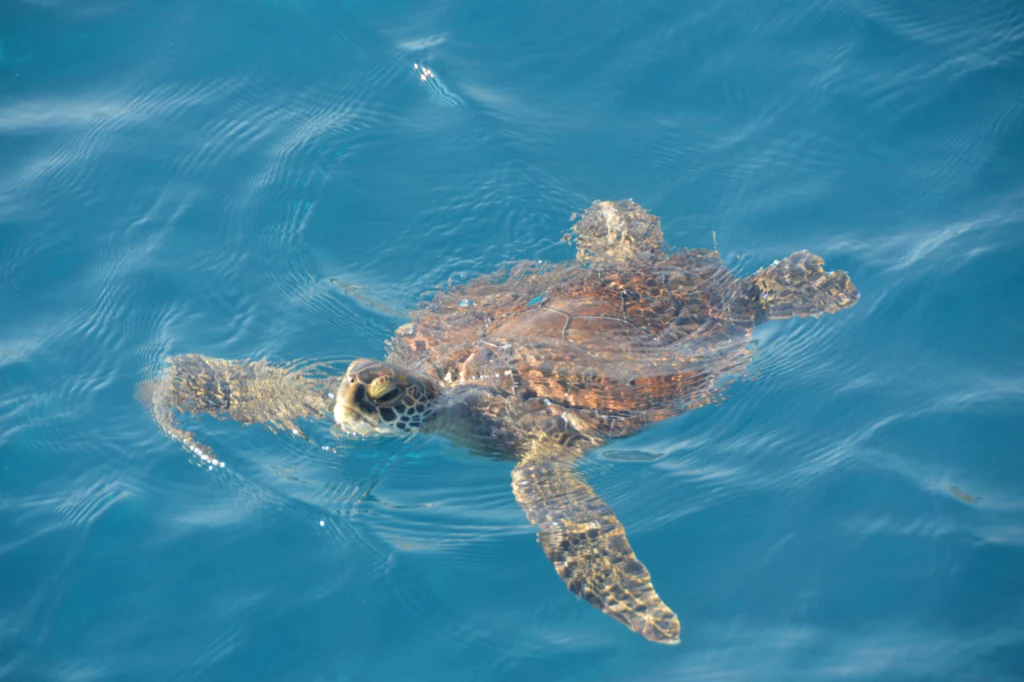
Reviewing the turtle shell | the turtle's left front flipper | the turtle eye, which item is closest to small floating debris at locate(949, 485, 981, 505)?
the turtle shell

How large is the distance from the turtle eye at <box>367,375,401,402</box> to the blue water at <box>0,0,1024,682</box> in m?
0.58

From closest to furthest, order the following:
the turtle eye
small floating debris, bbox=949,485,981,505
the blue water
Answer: the blue water
small floating debris, bbox=949,485,981,505
the turtle eye

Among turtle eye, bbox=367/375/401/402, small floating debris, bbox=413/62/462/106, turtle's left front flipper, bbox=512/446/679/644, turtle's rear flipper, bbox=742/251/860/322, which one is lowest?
turtle's left front flipper, bbox=512/446/679/644

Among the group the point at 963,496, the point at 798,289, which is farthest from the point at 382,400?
the point at 963,496

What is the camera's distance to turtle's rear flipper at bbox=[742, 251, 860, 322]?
5641mm

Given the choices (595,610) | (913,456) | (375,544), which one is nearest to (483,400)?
(375,544)

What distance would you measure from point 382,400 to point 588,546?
1.61 metres

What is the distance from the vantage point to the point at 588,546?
171 inches

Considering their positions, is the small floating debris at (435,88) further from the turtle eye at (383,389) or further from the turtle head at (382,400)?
the turtle eye at (383,389)

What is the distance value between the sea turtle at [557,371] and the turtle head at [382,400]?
0.01m

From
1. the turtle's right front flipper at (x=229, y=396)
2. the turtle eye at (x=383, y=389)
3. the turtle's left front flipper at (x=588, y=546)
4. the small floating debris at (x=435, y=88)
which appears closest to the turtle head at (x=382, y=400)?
the turtle eye at (x=383, y=389)

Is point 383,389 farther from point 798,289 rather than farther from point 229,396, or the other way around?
point 798,289

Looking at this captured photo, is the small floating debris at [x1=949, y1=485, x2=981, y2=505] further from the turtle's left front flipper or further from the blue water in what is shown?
the turtle's left front flipper

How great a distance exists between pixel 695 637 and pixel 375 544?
202 cm
